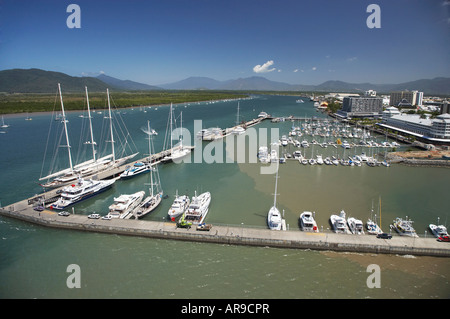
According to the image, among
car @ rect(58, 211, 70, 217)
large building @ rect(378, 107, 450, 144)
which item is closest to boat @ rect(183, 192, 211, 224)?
car @ rect(58, 211, 70, 217)

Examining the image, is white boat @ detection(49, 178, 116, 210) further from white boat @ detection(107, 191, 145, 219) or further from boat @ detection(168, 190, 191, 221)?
boat @ detection(168, 190, 191, 221)

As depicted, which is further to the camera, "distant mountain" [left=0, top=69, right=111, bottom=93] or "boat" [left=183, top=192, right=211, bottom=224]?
"distant mountain" [left=0, top=69, right=111, bottom=93]

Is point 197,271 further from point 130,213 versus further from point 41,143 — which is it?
point 41,143

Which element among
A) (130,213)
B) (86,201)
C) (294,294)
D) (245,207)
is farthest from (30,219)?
(294,294)

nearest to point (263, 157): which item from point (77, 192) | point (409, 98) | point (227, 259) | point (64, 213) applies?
point (227, 259)

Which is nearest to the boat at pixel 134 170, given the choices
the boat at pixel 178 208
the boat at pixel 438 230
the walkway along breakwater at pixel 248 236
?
the walkway along breakwater at pixel 248 236

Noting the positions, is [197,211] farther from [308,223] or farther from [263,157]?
[263,157]
